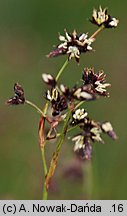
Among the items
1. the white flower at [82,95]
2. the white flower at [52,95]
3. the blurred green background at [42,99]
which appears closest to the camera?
the white flower at [82,95]

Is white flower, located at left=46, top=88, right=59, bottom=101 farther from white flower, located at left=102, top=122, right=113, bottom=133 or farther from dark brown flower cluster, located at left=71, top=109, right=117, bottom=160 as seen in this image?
white flower, located at left=102, top=122, right=113, bottom=133

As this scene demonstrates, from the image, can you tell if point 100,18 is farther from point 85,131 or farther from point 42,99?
point 42,99

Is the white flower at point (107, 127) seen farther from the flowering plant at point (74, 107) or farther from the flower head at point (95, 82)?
the flower head at point (95, 82)

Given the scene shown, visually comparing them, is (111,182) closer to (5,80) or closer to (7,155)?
(7,155)

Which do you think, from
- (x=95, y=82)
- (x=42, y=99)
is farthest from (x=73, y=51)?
(x=42, y=99)

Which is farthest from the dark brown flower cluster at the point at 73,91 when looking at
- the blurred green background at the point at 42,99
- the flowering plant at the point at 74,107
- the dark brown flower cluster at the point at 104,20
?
the blurred green background at the point at 42,99

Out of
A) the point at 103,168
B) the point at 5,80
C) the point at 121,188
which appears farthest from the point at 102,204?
the point at 5,80
